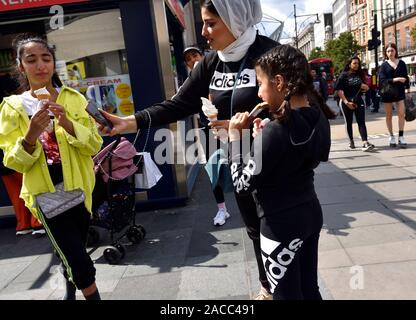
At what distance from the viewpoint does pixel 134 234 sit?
14.4ft

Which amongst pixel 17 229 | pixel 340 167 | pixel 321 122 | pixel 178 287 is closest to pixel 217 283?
pixel 178 287

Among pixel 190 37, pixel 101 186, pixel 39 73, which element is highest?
pixel 190 37

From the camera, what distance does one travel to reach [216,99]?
2.37 m

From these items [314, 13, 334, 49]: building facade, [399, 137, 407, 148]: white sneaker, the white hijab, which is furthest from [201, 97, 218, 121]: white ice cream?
[314, 13, 334, 49]: building facade

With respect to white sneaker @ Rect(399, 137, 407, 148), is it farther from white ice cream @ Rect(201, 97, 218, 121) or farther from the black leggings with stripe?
the black leggings with stripe

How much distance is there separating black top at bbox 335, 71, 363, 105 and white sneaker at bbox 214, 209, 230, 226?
4396 mm

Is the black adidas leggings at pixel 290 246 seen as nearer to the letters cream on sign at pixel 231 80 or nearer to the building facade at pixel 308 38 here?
the letters cream on sign at pixel 231 80

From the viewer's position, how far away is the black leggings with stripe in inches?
103

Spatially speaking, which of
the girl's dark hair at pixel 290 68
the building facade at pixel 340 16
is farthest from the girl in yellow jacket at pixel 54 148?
the building facade at pixel 340 16

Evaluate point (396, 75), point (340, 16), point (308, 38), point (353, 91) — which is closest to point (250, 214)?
point (353, 91)

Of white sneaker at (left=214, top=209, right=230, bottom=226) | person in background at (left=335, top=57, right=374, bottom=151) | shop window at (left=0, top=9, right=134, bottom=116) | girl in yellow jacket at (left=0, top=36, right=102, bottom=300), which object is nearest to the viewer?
girl in yellow jacket at (left=0, top=36, right=102, bottom=300)

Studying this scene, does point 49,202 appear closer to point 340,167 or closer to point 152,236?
point 152,236

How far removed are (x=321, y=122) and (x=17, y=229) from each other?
4.69m

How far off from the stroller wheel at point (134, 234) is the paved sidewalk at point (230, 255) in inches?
3.1
